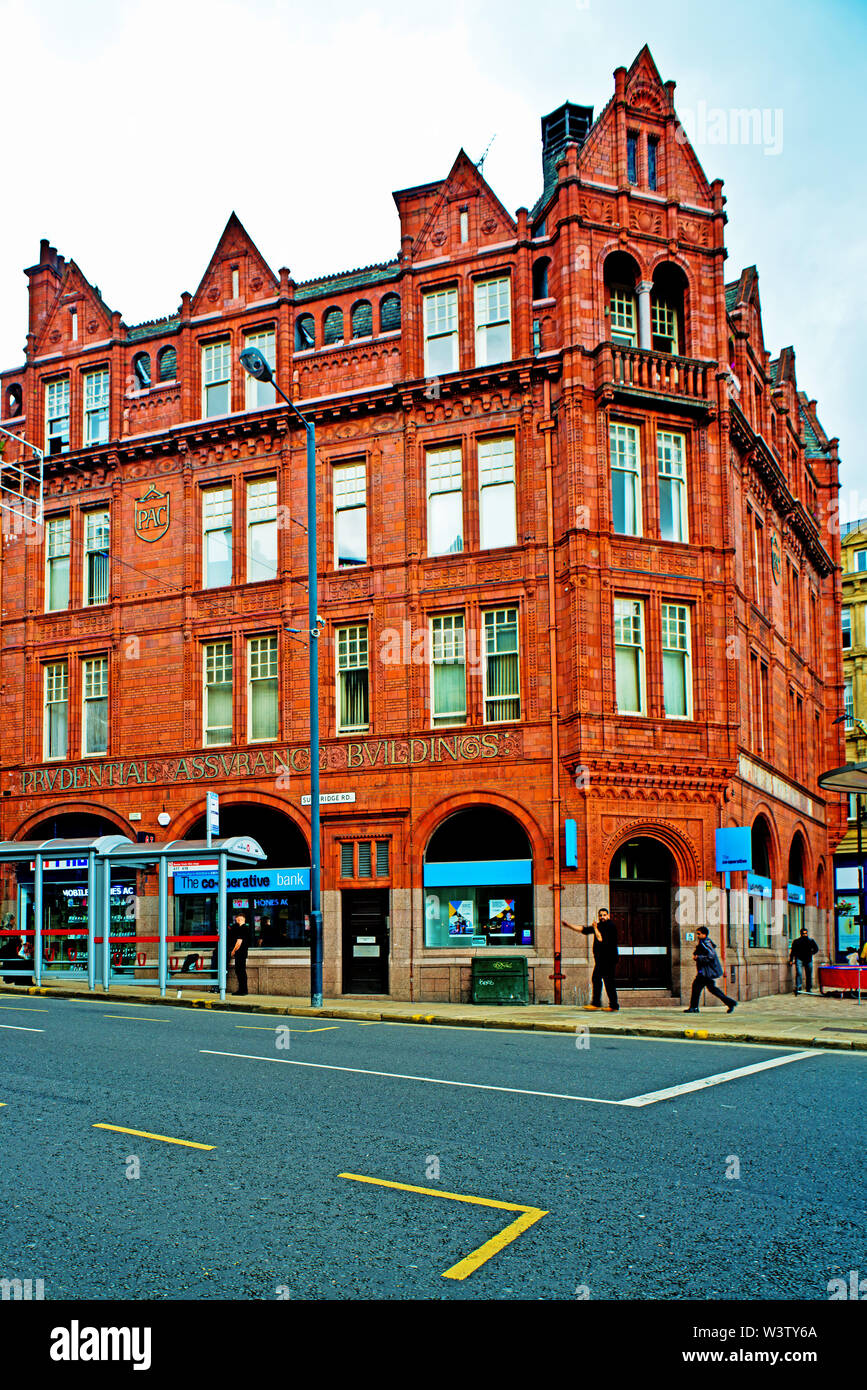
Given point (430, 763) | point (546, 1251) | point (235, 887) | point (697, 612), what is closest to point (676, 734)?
point (697, 612)

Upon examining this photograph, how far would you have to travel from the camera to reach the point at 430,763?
27.0 m

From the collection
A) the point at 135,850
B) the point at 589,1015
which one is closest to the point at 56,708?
the point at 135,850

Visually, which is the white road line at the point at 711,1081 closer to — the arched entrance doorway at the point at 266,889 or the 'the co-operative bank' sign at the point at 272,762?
the 'the co-operative bank' sign at the point at 272,762

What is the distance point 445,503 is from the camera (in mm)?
28156

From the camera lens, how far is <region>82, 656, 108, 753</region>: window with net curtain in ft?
105

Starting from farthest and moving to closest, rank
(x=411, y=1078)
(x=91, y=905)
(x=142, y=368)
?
(x=142, y=368) < (x=91, y=905) < (x=411, y=1078)

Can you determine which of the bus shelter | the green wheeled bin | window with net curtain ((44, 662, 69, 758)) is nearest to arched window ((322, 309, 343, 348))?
window with net curtain ((44, 662, 69, 758))

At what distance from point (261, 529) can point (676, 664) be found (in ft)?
36.1

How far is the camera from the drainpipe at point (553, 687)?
25.0 meters

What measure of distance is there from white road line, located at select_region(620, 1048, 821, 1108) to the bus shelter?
11.7 metres

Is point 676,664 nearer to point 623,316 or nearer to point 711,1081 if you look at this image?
point 623,316

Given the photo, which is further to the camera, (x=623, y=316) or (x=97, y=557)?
(x=97, y=557)

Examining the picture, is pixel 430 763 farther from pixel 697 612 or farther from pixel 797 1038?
pixel 797 1038
